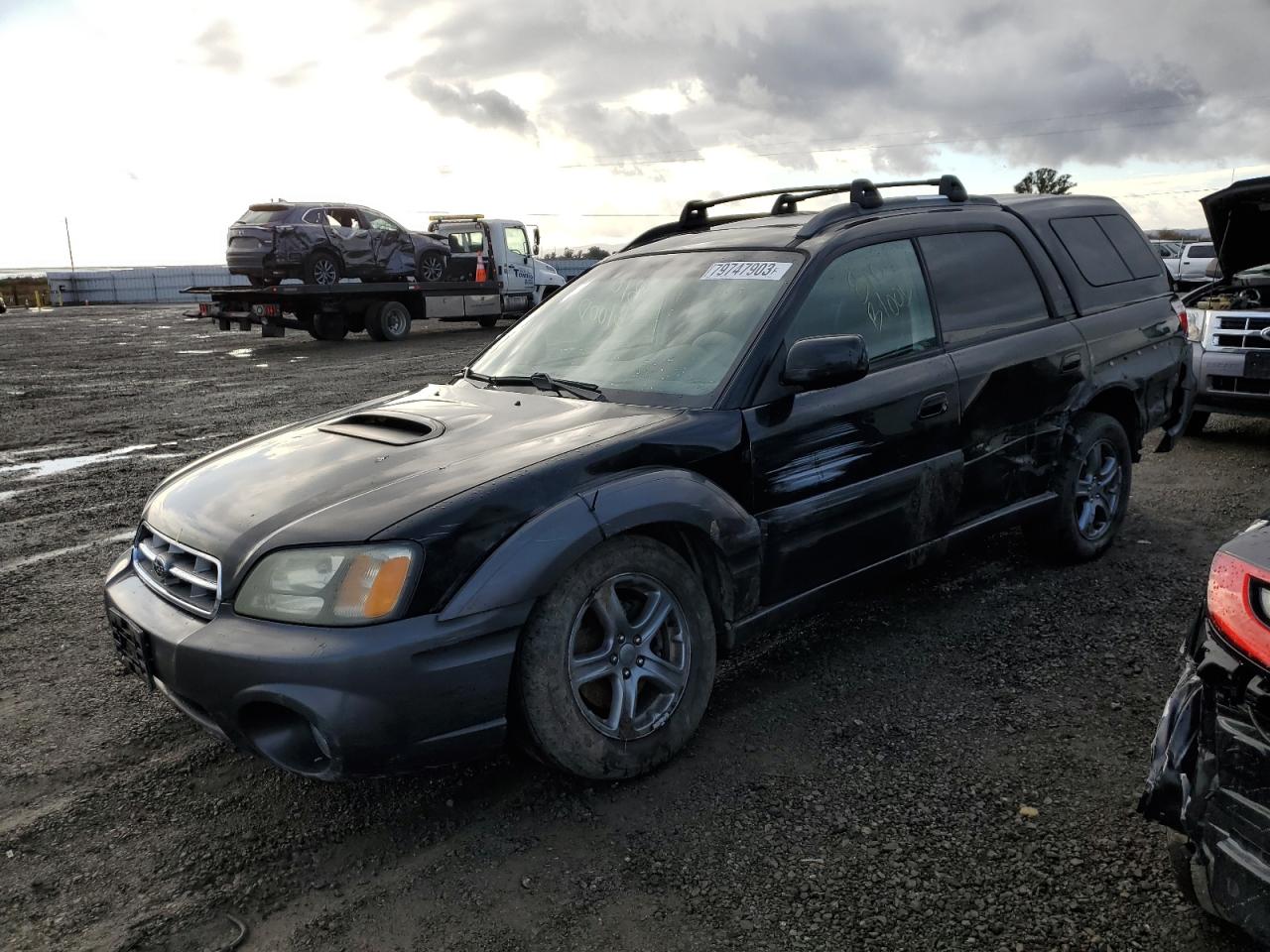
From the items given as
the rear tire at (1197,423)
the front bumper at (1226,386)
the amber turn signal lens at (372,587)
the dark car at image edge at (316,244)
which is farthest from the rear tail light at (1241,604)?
the dark car at image edge at (316,244)

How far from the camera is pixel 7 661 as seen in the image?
3.89 meters

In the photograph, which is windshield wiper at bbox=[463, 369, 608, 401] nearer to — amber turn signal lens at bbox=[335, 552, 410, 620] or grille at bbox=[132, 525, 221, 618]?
amber turn signal lens at bbox=[335, 552, 410, 620]

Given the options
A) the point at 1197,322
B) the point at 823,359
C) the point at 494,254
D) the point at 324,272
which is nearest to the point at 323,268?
the point at 324,272

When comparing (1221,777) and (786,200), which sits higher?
(786,200)

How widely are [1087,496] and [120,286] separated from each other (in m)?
51.9

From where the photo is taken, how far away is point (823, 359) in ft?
10.1

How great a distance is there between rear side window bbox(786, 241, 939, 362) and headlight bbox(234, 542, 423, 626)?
5.26 feet

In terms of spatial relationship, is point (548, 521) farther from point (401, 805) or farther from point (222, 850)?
point (222, 850)

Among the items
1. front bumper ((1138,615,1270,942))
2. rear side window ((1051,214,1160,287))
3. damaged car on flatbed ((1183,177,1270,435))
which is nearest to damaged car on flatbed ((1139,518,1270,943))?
front bumper ((1138,615,1270,942))

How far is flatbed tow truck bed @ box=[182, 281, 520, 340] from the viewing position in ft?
57.6

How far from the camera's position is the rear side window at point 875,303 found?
3.47 m

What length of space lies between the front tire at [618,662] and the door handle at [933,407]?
1.24m

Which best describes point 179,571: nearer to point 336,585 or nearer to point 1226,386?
point 336,585

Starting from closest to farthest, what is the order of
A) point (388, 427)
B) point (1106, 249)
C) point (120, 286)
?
point (388, 427)
point (1106, 249)
point (120, 286)
